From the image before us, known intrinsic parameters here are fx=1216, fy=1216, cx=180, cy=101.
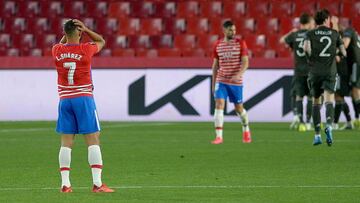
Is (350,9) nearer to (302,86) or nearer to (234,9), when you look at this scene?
(234,9)

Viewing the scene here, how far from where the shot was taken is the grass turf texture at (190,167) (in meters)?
11.9

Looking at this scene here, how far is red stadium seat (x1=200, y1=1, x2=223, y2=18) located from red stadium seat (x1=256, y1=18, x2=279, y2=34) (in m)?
1.10

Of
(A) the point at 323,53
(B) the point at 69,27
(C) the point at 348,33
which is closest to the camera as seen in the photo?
(B) the point at 69,27

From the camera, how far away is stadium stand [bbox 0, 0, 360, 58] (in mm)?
31031

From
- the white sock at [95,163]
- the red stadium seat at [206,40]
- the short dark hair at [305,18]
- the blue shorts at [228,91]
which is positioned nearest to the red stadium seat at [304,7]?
the red stadium seat at [206,40]

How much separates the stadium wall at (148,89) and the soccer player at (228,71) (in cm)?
738

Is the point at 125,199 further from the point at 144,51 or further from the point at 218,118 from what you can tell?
the point at 144,51

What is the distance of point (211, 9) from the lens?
32.0 metres

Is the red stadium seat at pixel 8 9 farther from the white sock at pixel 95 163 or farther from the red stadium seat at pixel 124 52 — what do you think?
the white sock at pixel 95 163

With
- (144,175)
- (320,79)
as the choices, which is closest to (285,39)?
(320,79)

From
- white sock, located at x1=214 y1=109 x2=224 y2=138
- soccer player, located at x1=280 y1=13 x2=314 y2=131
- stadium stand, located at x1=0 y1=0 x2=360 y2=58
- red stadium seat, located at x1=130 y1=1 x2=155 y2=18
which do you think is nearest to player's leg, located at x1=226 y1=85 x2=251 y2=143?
white sock, located at x1=214 y1=109 x2=224 y2=138

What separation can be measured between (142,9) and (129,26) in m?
0.71

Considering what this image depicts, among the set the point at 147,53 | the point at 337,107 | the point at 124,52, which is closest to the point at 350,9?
the point at 147,53

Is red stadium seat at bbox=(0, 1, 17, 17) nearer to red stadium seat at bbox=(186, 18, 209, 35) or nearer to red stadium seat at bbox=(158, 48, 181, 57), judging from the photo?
red stadium seat at bbox=(158, 48, 181, 57)
